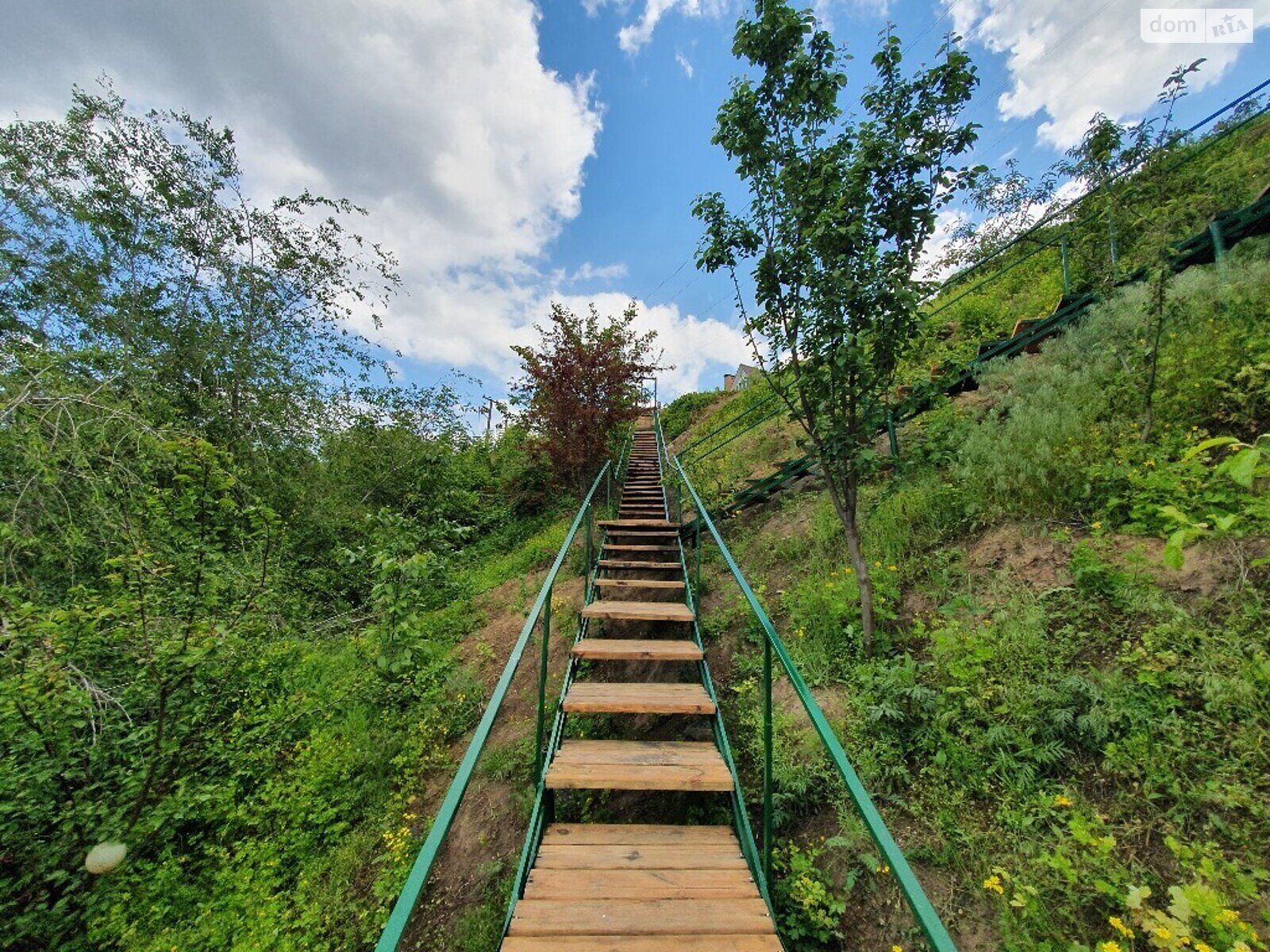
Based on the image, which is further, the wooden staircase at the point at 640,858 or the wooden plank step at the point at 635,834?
the wooden plank step at the point at 635,834

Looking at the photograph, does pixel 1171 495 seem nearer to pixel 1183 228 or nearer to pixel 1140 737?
pixel 1140 737

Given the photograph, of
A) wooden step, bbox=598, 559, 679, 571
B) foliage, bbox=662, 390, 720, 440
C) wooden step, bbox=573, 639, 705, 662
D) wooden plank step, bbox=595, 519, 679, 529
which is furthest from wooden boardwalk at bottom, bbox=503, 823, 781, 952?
foliage, bbox=662, 390, 720, 440

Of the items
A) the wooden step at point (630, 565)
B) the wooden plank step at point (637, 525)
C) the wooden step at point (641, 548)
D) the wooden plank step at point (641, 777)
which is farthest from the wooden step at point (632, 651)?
the wooden plank step at point (637, 525)

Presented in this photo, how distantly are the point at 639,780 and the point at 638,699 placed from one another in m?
0.55

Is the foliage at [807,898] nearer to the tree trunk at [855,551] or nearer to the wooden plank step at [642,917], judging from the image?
the wooden plank step at [642,917]

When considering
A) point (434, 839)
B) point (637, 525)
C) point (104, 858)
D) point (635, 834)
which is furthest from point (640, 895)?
point (637, 525)

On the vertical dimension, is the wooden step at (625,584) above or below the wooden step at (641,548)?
below

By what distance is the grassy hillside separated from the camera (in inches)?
69.4

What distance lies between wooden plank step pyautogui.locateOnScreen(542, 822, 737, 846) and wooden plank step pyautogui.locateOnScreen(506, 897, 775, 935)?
14.5 inches

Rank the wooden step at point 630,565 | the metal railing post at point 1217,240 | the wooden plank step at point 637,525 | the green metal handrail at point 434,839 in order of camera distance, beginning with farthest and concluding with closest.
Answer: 1. the wooden plank step at point 637,525
2. the wooden step at point 630,565
3. the metal railing post at point 1217,240
4. the green metal handrail at point 434,839

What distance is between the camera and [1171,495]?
2.80 metres

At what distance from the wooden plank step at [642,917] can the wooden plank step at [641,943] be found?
19 mm

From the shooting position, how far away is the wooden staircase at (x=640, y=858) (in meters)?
1.75

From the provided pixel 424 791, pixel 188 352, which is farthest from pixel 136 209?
pixel 424 791
